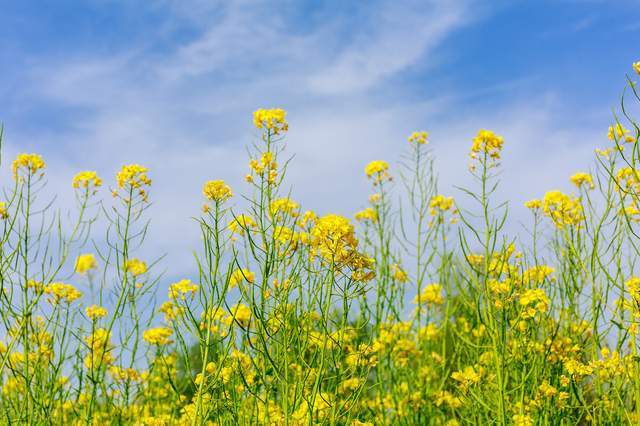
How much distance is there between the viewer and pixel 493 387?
11.0 feet

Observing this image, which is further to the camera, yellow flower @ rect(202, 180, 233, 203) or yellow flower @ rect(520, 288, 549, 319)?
yellow flower @ rect(520, 288, 549, 319)

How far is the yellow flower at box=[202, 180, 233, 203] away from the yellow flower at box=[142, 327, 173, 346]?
1.53 m

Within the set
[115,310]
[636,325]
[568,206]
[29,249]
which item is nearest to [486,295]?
[636,325]

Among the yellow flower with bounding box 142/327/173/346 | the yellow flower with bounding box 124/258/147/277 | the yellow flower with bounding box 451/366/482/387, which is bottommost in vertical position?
the yellow flower with bounding box 451/366/482/387

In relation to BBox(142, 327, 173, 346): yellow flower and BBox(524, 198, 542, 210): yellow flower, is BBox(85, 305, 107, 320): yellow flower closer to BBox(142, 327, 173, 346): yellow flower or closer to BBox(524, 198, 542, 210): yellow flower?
BBox(142, 327, 173, 346): yellow flower

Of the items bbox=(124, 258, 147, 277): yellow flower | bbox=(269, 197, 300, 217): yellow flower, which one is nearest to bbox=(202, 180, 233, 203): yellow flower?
bbox=(269, 197, 300, 217): yellow flower

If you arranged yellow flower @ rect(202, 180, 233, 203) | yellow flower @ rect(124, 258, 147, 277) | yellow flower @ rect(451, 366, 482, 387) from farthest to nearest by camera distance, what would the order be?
yellow flower @ rect(124, 258, 147, 277) → yellow flower @ rect(451, 366, 482, 387) → yellow flower @ rect(202, 180, 233, 203)

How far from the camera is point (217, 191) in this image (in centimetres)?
264

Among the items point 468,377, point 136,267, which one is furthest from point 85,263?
point 468,377

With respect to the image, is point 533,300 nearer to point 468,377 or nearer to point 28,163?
point 468,377

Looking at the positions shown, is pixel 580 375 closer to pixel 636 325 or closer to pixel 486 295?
pixel 636 325

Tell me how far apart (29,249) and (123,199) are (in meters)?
0.48

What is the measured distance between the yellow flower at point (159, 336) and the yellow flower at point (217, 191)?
1533 millimetres

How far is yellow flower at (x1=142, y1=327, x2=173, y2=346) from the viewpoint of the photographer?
12.9 ft
